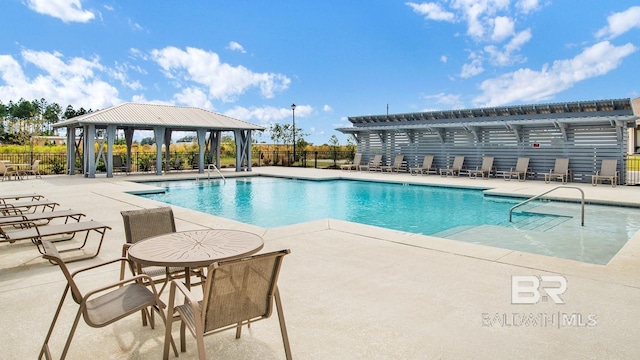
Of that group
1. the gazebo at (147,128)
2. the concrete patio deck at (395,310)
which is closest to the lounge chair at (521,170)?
the concrete patio deck at (395,310)

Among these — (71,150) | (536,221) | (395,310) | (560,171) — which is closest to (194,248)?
(395,310)

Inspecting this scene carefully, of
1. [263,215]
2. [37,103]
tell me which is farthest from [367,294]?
[37,103]

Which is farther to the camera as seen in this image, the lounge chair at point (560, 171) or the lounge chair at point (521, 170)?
the lounge chair at point (521, 170)

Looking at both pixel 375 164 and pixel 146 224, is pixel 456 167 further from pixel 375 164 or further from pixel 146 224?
pixel 146 224

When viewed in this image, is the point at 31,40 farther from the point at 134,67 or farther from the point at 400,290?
the point at 400,290

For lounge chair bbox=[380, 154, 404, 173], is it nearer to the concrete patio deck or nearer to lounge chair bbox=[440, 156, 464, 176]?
lounge chair bbox=[440, 156, 464, 176]

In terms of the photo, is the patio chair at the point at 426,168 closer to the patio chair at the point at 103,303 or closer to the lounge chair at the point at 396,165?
the lounge chair at the point at 396,165

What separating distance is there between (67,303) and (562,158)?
15.8 meters

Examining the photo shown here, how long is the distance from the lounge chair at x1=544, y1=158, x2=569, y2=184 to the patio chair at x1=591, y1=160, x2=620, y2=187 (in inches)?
33.8

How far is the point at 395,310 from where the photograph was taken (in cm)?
312

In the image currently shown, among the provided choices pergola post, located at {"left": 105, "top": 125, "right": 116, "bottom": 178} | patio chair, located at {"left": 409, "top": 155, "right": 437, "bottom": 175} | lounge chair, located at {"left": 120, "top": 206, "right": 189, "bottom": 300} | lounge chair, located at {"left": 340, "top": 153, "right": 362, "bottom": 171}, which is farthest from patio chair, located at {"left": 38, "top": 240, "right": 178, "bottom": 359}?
lounge chair, located at {"left": 340, "top": 153, "right": 362, "bottom": 171}

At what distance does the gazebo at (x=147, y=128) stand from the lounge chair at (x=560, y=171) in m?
12.6

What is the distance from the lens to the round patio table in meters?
2.47

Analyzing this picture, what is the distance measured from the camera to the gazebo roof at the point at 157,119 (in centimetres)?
1605
